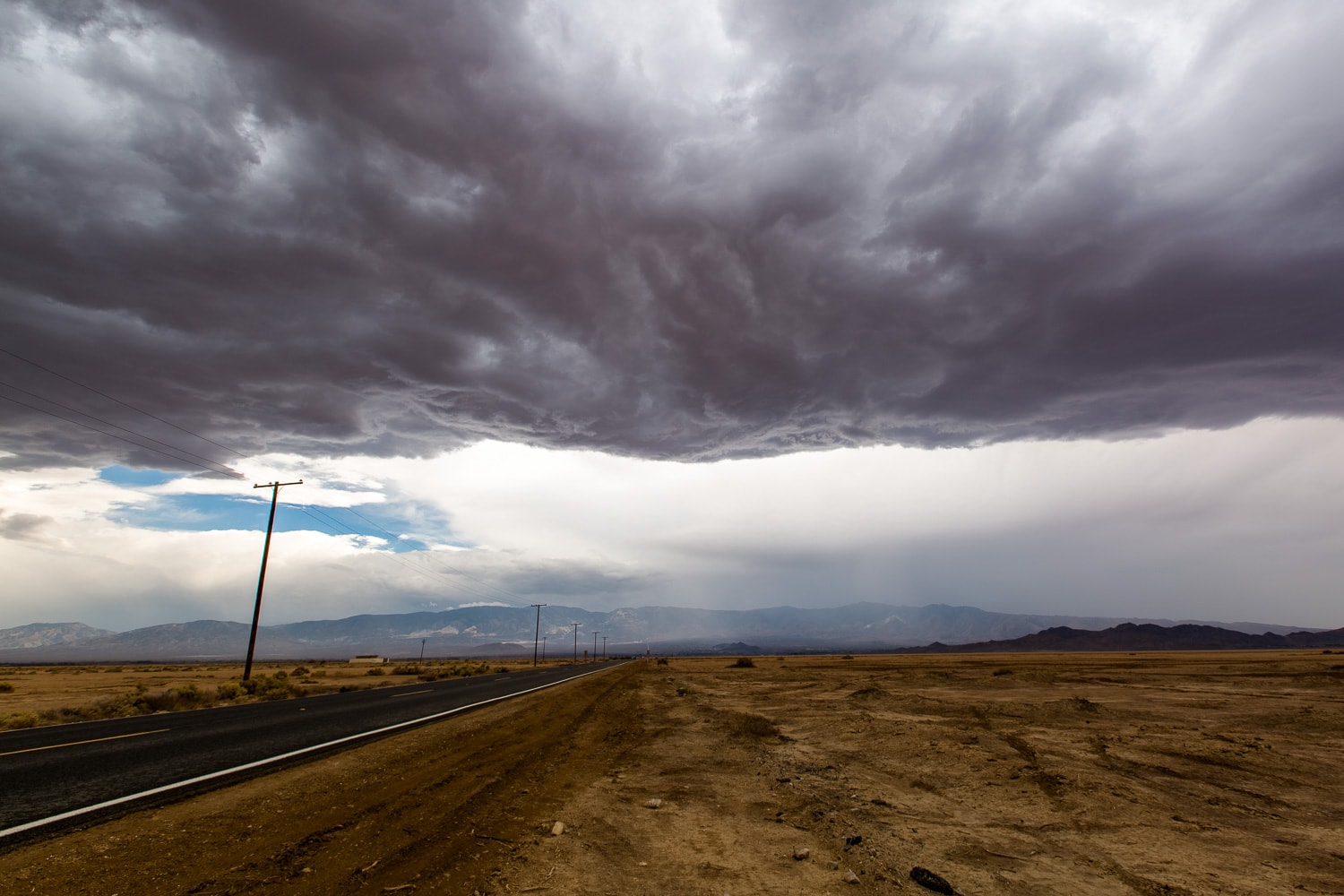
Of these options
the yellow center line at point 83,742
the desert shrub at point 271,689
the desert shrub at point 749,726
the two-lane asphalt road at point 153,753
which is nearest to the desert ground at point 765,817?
the desert shrub at point 749,726

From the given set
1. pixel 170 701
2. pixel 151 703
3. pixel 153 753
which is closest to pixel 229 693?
pixel 170 701

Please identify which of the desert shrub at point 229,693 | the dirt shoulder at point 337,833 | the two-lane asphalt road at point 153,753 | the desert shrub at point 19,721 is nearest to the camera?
the dirt shoulder at point 337,833

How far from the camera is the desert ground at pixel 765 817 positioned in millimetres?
5812

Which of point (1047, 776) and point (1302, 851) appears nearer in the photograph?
point (1302, 851)

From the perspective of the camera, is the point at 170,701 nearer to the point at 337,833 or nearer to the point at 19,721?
the point at 19,721

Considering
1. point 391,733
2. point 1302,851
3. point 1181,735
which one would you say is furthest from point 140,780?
point 1181,735

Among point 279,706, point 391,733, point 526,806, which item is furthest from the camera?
point 279,706

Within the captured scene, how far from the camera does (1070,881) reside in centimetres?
588

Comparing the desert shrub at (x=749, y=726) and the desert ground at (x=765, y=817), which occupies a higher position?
the desert ground at (x=765, y=817)

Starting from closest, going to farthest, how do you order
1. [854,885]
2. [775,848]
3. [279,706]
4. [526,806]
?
1. [854,885]
2. [775,848]
3. [526,806]
4. [279,706]

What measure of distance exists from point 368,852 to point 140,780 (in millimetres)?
5958

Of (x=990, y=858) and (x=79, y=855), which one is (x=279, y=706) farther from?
(x=990, y=858)

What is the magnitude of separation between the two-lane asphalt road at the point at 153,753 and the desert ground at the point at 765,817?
2.92 ft

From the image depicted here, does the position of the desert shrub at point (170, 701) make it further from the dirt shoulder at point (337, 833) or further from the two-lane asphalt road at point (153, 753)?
the dirt shoulder at point (337, 833)
